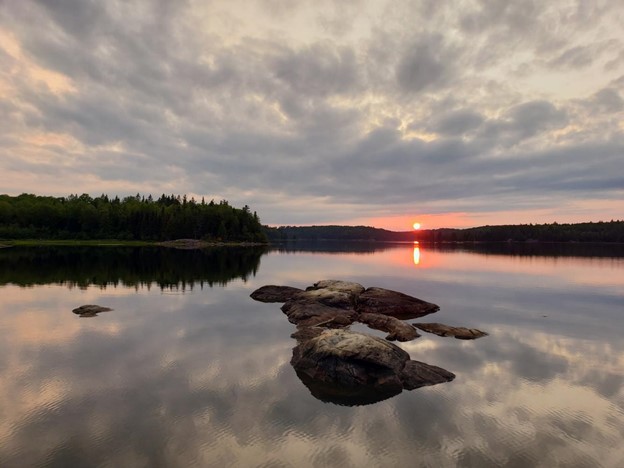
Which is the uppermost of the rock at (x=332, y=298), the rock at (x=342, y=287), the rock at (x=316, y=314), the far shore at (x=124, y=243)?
the far shore at (x=124, y=243)

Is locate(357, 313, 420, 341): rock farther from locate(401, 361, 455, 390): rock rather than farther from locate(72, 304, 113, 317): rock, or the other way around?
locate(72, 304, 113, 317): rock

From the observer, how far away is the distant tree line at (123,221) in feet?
534

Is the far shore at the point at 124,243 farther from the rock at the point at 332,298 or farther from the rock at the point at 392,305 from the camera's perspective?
the rock at the point at 392,305

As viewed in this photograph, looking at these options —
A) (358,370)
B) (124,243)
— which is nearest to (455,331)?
(358,370)

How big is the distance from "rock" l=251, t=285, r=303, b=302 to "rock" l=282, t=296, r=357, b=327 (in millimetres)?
6167

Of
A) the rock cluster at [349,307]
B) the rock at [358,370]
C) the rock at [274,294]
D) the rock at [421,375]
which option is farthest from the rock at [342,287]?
the rock at [421,375]

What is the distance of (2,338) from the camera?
78.1 feet

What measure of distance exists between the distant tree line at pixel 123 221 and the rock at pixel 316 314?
506ft

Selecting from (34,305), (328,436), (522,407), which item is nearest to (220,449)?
(328,436)

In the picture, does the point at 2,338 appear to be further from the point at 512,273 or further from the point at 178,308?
the point at 512,273

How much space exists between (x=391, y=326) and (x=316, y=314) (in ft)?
22.0

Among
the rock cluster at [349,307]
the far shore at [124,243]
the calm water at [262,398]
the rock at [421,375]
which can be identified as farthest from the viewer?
the far shore at [124,243]

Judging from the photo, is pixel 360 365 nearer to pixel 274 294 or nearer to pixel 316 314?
pixel 316 314

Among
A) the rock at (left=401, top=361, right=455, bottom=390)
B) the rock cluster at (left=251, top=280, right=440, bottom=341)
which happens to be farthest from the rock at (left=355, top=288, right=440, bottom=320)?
the rock at (left=401, top=361, right=455, bottom=390)
